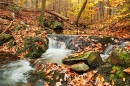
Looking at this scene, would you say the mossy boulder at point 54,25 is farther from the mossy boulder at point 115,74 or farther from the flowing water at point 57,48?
the mossy boulder at point 115,74

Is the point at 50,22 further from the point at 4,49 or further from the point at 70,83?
the point at 70,83

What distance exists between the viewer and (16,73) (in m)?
9.41

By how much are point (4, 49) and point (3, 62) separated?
Answer: 2746mm

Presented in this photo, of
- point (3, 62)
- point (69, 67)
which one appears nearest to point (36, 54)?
point (3, 62)

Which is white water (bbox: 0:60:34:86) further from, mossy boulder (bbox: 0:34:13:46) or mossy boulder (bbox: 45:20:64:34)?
mossy boulder (bbox: 45:20:64:34)

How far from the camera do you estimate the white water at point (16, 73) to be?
8.43 metres

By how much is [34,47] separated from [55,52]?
127 cm

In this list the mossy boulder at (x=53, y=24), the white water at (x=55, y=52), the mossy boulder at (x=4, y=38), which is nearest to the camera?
the white water at (x=55, y=52)

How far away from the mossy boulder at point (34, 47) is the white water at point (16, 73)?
89 centimetres

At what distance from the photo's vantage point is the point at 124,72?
689 centimetres

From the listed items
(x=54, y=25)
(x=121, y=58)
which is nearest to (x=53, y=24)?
(x=54, y=25)

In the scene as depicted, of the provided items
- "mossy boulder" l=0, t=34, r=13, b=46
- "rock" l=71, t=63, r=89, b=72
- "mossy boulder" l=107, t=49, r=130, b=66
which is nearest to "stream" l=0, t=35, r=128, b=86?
"rock" l=71, t=63, r=89, b=72

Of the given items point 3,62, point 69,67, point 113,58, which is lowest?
point 3,62

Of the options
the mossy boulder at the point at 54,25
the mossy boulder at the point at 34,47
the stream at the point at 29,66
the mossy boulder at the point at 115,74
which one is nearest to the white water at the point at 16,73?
the stream at the point at 29,66
